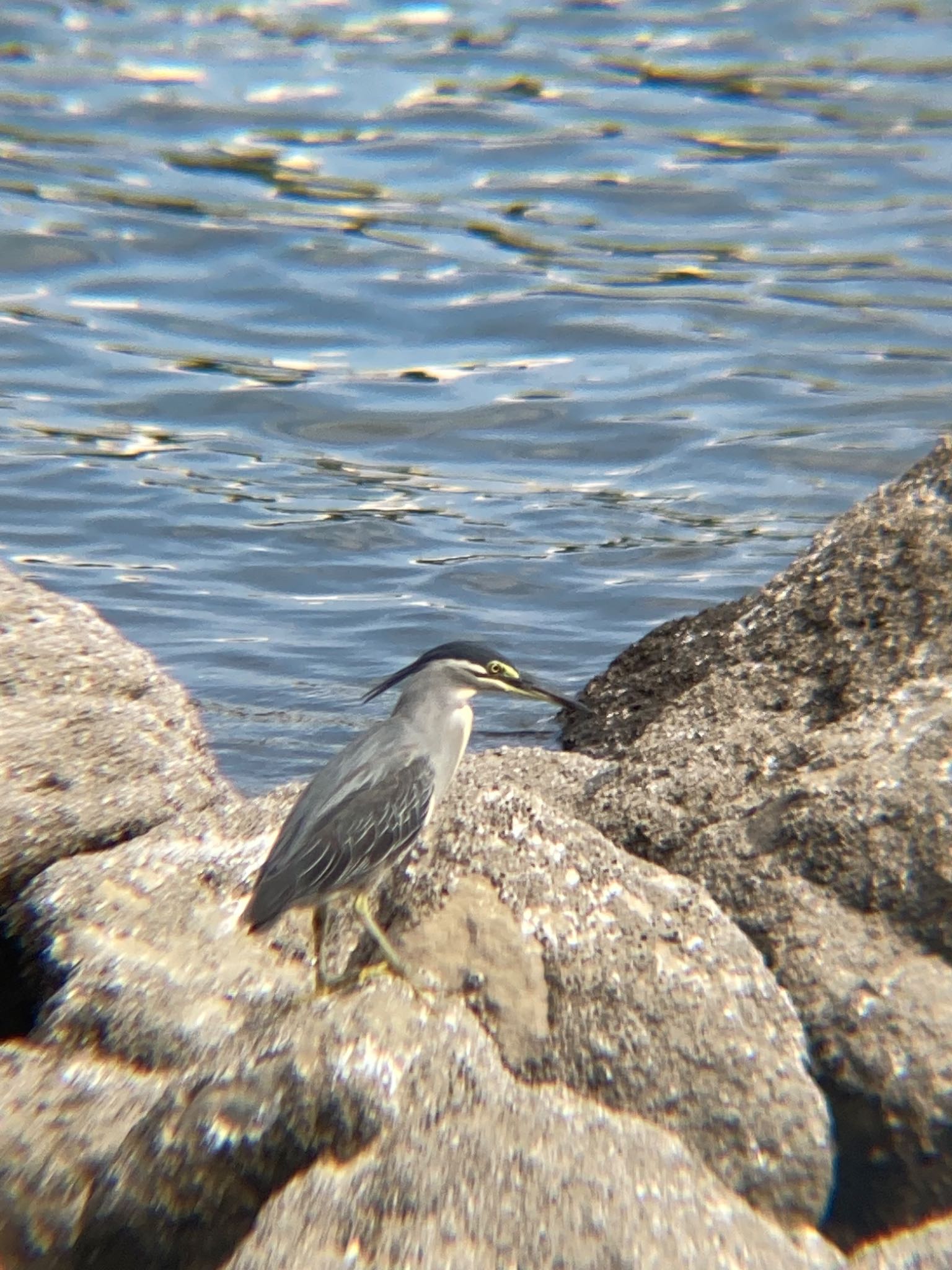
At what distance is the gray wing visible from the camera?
3863 millimetres

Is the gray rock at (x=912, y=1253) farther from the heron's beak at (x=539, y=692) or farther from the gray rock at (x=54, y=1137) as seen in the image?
the heron's beak at (x=539, y=692)

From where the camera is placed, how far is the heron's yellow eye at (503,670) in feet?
16.4

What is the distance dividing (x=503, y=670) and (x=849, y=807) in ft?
4.81

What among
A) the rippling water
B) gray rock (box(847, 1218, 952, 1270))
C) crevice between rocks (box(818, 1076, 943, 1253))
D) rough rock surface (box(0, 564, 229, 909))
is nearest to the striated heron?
rough rock surface (box(0, 564, 229, 909))

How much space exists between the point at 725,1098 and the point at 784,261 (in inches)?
423

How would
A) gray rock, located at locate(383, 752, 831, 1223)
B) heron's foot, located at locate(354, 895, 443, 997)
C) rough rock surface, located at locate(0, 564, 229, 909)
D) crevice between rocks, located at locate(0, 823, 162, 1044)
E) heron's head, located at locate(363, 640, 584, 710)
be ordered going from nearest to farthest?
gray rock, located at locate(383, 752, 831, 1223)
heron's foot, located at locate(354, 895, 443, 997)
crevice between rocks, located at locate(0, 823, 162, 1044)
rough rock surface, located at locate(0, 564, 229, 909)
heron's head, located at locate(363, 640, 584, 710)

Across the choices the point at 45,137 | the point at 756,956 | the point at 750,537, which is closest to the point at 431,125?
the point at 45,137

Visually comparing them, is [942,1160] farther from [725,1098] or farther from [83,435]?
[83,435]

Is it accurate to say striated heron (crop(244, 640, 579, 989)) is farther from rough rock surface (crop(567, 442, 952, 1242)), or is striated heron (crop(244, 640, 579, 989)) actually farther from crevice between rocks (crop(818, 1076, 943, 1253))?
crevice between rocks (crop(818, 1076, 943, 1253))

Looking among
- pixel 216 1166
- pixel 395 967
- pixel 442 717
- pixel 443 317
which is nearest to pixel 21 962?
pixel 395 967

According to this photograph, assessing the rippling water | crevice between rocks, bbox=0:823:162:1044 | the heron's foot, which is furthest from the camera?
the rippling water

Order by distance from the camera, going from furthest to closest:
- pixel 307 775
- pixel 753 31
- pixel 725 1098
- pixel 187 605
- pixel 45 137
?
pixel 753 31
pixel 45 137
pixel 187 605
pixel 307 775
pixel 725 1098

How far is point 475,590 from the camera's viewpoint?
8.70 metres

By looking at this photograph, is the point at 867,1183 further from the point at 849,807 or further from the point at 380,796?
the point at 380,796
